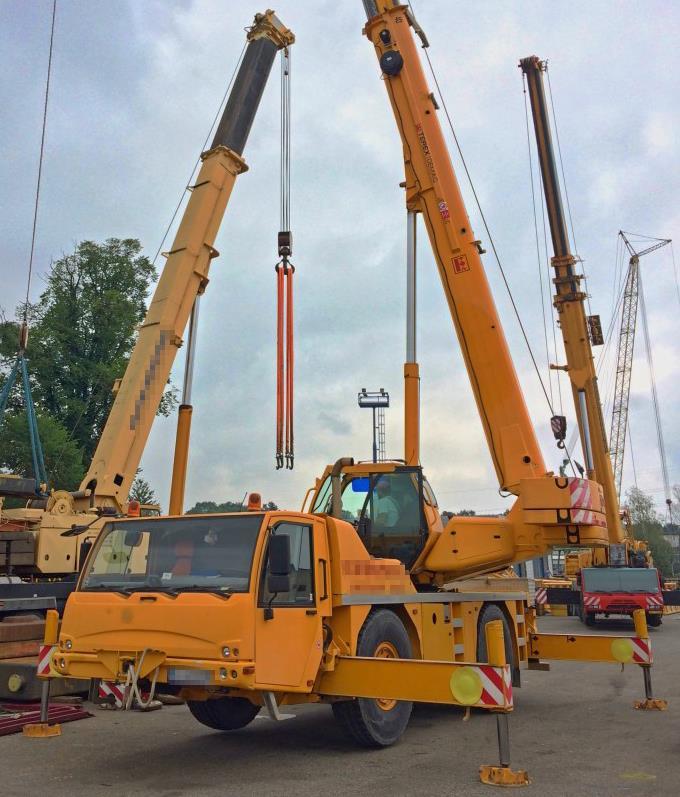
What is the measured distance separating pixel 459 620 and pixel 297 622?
3193 mm

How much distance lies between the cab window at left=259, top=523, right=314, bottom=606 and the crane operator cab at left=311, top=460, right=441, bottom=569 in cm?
237

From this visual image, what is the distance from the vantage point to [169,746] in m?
7.31

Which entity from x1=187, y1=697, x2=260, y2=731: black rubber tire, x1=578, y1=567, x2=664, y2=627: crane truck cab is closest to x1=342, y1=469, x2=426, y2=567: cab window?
x1=187, y1=697, x2=260, y2=731: black rubber tire

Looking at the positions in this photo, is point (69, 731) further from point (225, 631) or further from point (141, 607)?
point (225, 631)

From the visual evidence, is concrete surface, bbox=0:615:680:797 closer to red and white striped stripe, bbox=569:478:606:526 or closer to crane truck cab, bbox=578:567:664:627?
red and white striped stripe, bbox=569:478:606:526

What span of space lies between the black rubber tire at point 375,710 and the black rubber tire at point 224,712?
1.23 metres

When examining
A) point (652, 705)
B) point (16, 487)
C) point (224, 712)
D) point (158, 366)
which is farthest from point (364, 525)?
point (158, 366)

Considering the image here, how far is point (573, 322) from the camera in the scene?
20281 millimetres

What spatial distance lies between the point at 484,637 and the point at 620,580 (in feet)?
47.9

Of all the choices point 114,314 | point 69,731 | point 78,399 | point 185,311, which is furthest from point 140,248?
point 69,731

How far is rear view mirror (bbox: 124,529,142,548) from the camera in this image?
263 inches

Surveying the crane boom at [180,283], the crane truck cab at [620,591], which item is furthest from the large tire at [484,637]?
the crane truck cab at [620,591]

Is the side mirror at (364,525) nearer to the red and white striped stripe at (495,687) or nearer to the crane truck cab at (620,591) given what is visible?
the red and white striped stripe at (495,687)

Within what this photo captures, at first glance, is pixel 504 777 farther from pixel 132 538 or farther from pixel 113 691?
pixel 132 538
